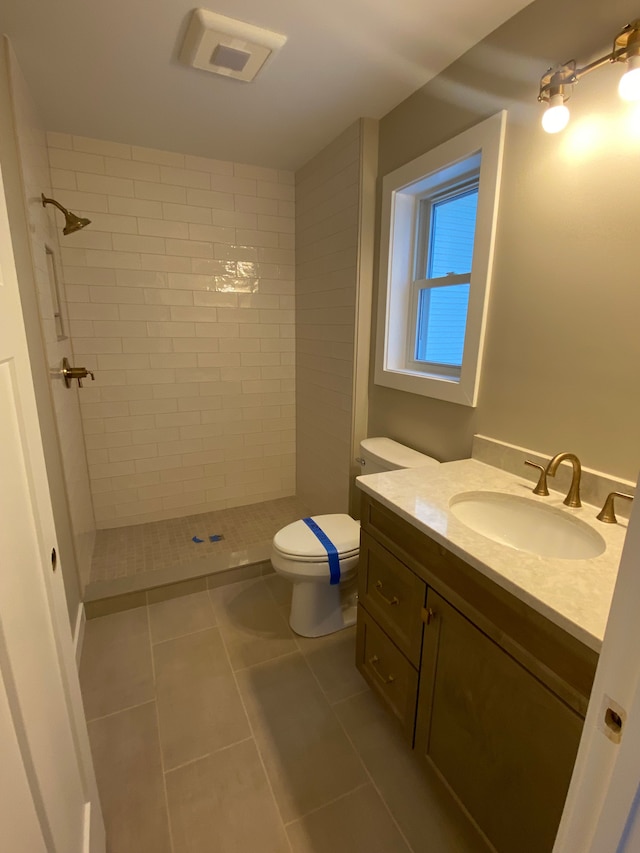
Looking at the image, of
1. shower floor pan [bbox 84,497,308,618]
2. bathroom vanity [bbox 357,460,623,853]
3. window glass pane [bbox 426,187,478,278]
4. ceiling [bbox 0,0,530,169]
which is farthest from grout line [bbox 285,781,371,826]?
ceiling [bbox 0,0,530,169]

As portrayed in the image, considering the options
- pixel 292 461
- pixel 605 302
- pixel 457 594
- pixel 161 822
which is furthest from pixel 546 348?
pixel 292 461

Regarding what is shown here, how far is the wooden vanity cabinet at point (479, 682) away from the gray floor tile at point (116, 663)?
3.26 ft

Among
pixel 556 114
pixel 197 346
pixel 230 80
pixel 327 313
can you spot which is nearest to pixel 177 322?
pixel 197 346

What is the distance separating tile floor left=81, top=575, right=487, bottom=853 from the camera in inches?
45.8

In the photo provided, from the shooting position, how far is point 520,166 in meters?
1.33

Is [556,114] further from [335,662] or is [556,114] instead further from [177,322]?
[177,322]

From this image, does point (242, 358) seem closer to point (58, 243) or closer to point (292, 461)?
point (292, 461)

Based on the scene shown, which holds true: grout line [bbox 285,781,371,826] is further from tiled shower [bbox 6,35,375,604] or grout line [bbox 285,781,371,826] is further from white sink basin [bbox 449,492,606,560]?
tiled shower [bbox 6,35,375,604]

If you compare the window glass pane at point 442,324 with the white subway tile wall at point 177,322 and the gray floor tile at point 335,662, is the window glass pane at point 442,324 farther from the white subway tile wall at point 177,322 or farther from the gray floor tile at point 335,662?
the gray floor tile at point 335,662

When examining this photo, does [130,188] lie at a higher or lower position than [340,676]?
higher

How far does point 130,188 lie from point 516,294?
2.23 m

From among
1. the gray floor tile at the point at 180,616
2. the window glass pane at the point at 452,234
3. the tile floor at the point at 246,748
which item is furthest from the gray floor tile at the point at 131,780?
the window glass pane at the point at 452,234

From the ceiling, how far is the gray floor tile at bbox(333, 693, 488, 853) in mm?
2378

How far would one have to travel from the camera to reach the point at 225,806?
4.03 ft
